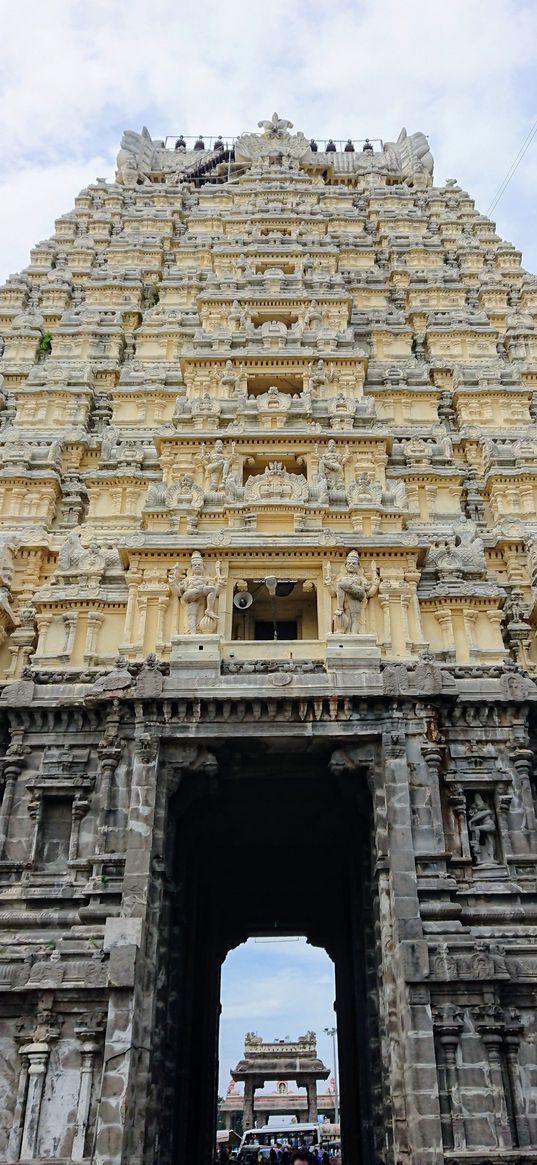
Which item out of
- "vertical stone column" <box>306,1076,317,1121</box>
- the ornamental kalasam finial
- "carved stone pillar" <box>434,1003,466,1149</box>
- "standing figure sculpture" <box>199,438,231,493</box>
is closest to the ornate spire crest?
the ornamental kalasam finial

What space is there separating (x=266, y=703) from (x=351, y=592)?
3.49 m

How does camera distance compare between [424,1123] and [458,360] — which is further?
[458,360]

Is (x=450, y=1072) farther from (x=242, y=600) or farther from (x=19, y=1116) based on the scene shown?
(x=242, y=600)

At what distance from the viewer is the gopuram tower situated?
14.8 meters

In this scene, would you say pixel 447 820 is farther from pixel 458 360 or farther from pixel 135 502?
pixel 458 360

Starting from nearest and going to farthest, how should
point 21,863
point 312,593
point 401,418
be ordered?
point 21,863 → point 312,593 → point 401,418

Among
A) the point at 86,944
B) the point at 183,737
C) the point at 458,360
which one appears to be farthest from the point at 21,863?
the point at 458,360

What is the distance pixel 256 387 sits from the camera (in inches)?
1064

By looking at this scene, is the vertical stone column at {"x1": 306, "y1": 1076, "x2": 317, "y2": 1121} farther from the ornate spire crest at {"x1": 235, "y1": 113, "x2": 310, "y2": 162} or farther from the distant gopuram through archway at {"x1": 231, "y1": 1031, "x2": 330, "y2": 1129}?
the ornate spire crest at {"x1": 235, "y1": 113, "x2": 310, "y2": 162}

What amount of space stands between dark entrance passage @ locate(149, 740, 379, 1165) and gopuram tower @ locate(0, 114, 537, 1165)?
13cm

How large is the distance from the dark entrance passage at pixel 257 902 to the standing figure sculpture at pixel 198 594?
285 centimetres

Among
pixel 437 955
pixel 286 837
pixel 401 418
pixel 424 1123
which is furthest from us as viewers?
pixel 401 418

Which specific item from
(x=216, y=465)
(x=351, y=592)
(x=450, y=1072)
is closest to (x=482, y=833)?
(x=450, y=1072)

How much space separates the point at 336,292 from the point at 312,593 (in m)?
13.3
